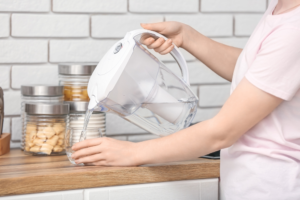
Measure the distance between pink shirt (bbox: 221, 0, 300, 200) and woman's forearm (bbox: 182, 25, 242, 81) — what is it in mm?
249

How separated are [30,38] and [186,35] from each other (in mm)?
565

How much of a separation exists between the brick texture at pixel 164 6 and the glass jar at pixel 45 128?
50cm

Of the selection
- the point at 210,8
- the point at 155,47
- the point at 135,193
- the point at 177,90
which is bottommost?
the point at 135,193

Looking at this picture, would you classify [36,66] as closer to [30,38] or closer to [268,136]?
[30,38]

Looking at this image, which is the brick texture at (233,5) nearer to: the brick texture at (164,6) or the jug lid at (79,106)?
the brick texture at (164,6)

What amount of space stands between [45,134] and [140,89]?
340mm

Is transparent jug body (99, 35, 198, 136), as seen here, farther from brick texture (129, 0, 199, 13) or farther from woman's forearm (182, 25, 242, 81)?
brick texture (129, 0, 199, 13)

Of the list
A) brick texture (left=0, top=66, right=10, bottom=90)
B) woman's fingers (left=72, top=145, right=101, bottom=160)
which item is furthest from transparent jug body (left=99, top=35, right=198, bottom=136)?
brick texture (left=0, top=66, right=10, bottom=90)

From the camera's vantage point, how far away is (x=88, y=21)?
4.19 feet

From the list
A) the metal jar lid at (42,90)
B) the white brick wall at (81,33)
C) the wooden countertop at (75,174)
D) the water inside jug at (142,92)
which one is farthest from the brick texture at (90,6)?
→ the wooden countertop at (75,174)

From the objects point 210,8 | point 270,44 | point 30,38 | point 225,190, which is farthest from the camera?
point 210,8

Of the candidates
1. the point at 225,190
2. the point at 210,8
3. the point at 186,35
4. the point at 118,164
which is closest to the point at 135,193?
the point at 118,164

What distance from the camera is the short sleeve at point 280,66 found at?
2.11 ft

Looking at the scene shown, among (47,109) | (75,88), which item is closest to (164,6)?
(75,88)
